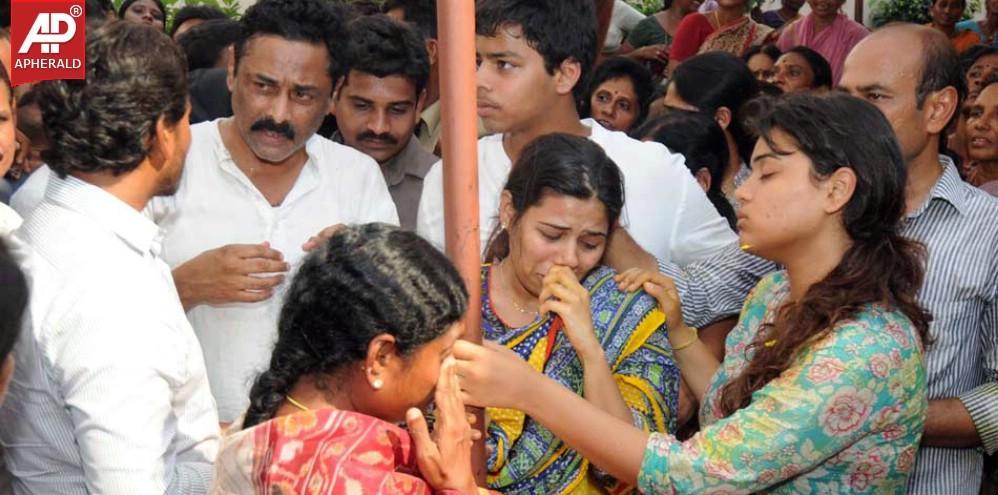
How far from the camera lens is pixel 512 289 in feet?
9.31

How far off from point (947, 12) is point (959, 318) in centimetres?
601

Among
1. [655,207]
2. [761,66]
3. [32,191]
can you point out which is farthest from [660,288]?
[761,66]

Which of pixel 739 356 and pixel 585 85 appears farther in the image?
pixel 585 85

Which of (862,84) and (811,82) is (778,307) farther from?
(811,82)

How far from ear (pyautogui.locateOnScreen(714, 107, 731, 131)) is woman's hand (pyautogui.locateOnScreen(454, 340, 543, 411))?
267cm

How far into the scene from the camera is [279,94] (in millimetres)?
3412

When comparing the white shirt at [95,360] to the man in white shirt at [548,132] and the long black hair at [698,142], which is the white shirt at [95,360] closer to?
the man in white shirt at [548,132]

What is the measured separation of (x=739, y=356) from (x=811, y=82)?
3.95 m

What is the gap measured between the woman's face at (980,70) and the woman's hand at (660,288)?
3754mm

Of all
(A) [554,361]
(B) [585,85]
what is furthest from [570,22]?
(A) [554,361]

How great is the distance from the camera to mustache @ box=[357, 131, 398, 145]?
4.02 m

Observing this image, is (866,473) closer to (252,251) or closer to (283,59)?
(252,251)

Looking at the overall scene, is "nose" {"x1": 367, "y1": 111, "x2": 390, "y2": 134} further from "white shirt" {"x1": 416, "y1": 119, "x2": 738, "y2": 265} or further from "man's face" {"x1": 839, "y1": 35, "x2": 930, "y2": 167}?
"man's face" {"x1": 839, "y1": 35, "x2": 930, "y2": 167}

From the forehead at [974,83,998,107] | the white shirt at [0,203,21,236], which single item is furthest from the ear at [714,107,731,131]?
the white shirt at [0,203,21,236]
